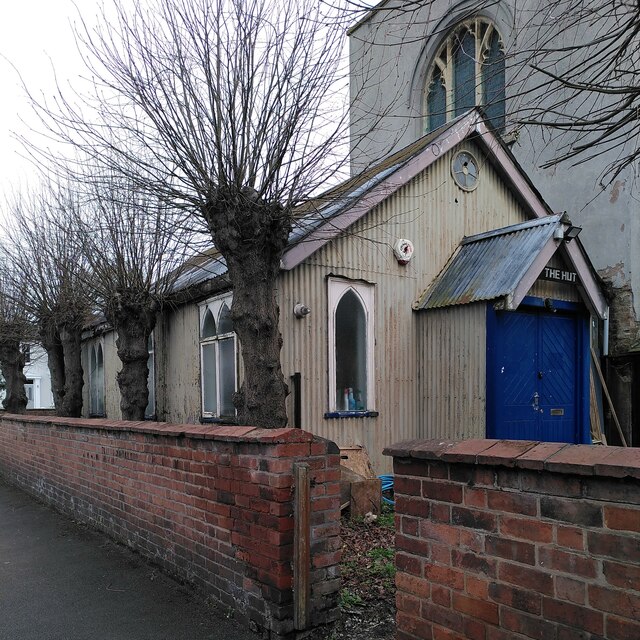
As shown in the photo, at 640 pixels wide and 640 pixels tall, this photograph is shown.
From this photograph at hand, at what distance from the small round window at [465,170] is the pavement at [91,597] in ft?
24.8

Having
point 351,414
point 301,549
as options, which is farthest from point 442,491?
point 351,414

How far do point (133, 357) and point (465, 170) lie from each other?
6404 millimetres

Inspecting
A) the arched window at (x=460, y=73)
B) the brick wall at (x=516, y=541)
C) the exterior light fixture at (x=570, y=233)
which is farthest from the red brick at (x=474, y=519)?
the arched window at (x=460, y=73)

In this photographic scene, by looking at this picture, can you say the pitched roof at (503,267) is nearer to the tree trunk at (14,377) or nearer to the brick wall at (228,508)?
the brick wall at (228,508)

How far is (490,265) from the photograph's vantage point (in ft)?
29.8

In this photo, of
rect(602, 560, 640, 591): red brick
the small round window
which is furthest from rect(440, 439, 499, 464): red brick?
the small round window

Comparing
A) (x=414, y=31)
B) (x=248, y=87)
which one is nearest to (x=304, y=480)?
(x=248, y=87)

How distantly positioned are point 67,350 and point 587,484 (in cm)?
1304

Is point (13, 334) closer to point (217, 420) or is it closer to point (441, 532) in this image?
point (217, 420)

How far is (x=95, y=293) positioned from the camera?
10320 millimetres

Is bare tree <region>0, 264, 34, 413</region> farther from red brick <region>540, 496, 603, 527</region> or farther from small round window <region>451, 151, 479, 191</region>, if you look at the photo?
red brick <region>540, 496, 603, 527</region>

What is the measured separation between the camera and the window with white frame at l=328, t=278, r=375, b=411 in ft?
28.4

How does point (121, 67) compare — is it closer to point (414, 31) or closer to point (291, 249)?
point (291, 249)

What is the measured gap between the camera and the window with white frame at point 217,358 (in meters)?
9.23
